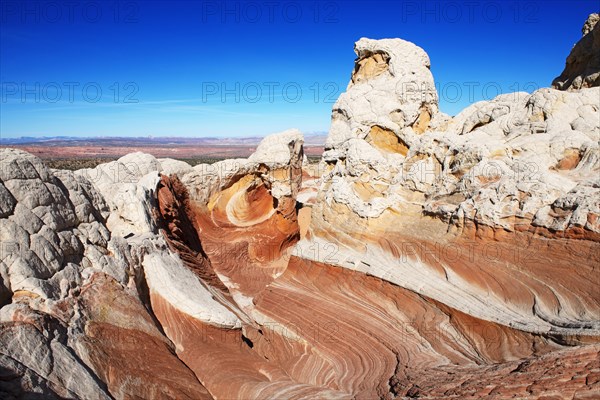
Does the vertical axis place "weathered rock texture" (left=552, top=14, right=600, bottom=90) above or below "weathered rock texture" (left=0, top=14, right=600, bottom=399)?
above

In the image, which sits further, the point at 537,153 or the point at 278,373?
the point at 537,153

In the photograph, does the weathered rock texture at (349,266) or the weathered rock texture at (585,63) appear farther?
the weathered rock texture at (585,63)

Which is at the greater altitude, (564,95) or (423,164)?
A: (564,95)

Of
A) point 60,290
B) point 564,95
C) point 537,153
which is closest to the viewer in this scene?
point 60,290

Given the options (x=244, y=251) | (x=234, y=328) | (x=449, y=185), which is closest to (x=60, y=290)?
(x=234, y=328)

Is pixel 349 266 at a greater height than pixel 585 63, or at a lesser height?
lesser

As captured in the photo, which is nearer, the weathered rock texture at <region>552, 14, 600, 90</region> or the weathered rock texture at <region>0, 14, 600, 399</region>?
the weathered rock texture at <region>0, 14, 600, 399</region>

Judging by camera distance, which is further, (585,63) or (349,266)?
(585,63)

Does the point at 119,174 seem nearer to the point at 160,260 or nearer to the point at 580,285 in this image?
the point at 160,260
